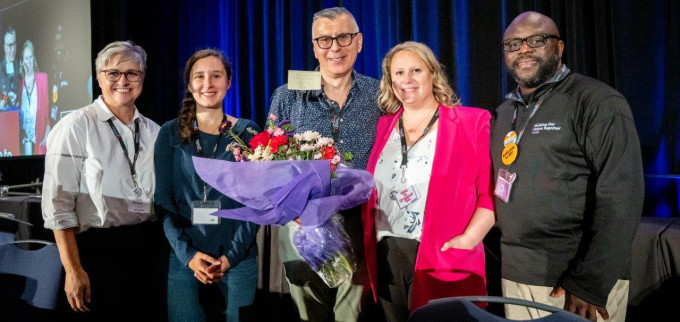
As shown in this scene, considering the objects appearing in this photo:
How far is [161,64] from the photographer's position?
271 inches

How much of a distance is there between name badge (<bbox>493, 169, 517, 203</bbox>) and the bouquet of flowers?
57 cm

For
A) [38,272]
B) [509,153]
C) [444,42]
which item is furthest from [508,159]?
[444,42]

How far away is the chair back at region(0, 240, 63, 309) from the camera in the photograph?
1887 millimetres

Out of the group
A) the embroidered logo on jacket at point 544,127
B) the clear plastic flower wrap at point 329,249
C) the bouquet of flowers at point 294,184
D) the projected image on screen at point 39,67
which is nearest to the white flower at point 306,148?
the bouquet of flowers at point 294,184

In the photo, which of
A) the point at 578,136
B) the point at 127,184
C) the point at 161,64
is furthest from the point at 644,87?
the point at 161,64

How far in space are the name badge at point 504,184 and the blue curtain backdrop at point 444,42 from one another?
226cm

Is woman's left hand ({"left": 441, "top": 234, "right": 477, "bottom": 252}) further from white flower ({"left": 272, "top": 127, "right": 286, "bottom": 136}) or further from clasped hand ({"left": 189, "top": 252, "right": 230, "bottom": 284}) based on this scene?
clasped hand ({"left": 189, "top": 252, "right": 230, "bottom": 284})

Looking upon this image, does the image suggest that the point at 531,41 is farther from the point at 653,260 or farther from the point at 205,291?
the point at 205,291

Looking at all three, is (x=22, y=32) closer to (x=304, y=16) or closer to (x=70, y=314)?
(x=304, y=16)

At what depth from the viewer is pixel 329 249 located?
189cm

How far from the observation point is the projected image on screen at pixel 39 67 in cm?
543

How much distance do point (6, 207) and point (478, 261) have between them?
142 inches

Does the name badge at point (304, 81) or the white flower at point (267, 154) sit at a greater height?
the name badge at point (304, 81)

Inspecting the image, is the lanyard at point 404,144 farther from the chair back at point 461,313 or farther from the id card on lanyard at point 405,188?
the chair back at point 461,313
